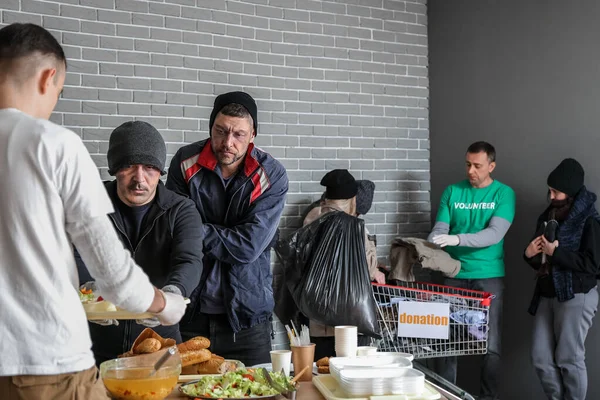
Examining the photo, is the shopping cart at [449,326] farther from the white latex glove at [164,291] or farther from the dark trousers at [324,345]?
the white latex glove at [164,291]

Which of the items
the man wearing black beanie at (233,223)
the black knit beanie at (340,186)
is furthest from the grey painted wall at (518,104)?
the man wearing black beanie at (233,223)

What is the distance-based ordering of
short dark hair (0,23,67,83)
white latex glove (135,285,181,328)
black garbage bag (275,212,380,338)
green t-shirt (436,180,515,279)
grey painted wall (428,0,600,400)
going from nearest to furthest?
short dark hair (0,23,67,83) < white latex glove (135,285,181,328) < black garbage bag (275,212,380,338) < grey painted wall (428,0,600,400) < green t-shirt (436,180,515,279)

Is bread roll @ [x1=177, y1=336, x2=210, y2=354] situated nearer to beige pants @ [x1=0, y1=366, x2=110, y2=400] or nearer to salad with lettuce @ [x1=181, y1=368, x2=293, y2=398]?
salad with lettuce @ [x1=181, y1=368, x2=293, y2=398]

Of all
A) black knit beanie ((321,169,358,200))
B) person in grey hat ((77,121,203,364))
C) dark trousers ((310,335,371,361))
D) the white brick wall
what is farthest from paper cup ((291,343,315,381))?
the white brick wall

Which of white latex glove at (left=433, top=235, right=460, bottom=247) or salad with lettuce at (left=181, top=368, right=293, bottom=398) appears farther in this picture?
white latex glove at (left=433, top=235, right=460, bottom=247)

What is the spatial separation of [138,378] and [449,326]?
2.59 m

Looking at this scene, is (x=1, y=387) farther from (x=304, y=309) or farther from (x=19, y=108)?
(x=304, y=309)

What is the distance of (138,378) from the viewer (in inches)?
73.9

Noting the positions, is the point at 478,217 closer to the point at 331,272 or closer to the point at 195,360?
the point at 331,272

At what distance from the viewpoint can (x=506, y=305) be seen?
5.08 meters

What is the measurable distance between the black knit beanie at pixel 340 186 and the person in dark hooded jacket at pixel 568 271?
1.16 meters

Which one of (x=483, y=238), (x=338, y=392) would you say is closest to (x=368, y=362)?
(x=338, y=392)

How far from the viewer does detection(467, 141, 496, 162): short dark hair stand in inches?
192

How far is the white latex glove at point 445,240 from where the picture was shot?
474cm
